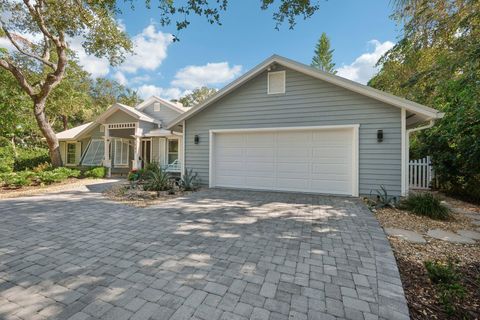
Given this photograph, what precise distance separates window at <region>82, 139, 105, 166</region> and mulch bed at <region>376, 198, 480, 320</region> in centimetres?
1667

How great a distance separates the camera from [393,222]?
4773mm

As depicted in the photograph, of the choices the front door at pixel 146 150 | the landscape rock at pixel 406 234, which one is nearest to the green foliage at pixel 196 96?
A: the front door at pixel 146 150

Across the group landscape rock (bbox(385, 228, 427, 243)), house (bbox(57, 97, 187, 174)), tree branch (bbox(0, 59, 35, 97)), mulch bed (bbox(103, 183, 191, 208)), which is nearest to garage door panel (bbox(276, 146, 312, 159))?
mulch bed (bbox(103, 183, 191, 208))

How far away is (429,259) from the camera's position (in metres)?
3.15

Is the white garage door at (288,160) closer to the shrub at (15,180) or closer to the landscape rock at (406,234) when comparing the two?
the landscape rock at (406,234)

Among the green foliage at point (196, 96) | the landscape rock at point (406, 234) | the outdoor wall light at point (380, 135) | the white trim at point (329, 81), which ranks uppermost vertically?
the green foliage at point (196, 96)

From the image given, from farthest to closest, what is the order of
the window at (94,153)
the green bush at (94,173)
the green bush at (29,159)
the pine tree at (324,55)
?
the pine tree at (324,55) → the green bush at (29,159) → the window at (94,153) → the green bush at (94,173)

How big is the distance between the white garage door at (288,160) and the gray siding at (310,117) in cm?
31

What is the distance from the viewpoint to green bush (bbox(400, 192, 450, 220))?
16.8ft

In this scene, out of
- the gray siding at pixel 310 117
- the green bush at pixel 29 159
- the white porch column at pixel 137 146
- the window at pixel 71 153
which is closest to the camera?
the gray siding at pixel 310 117

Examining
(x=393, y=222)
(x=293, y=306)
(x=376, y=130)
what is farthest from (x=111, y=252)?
(x=376, y=130)

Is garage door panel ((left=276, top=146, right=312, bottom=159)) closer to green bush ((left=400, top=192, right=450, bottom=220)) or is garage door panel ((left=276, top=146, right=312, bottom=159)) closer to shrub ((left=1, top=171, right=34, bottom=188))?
green bush ((left=400, top=192, right=450, bottom=220))

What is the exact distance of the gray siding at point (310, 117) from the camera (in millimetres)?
6719

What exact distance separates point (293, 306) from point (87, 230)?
3.72 m
